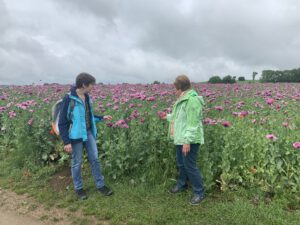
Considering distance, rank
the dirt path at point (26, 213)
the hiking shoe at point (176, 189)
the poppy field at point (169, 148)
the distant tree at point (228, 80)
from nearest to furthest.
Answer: the dirt path at point (26, 213) → the poppy field at point (169, 148) → the hiking shoe at point (176, 189) → the distant tree at point (228, 80)

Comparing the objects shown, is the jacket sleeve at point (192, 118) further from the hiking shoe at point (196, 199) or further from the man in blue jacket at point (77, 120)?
the man in blue jacket at point (77, 120)

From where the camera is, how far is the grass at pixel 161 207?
15.1ft

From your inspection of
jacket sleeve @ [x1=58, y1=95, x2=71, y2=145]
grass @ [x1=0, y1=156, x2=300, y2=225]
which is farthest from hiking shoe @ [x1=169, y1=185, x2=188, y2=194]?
jacket sleeve @ [x1=58, y1=95, x2=71, y2=145]

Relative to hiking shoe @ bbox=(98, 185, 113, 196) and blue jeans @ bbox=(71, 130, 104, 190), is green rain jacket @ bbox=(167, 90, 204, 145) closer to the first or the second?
blue jeans @ bbox=(71, 130, 104, 190)

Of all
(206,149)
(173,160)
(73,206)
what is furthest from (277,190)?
(73,206)

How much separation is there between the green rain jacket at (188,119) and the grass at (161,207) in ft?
3.14

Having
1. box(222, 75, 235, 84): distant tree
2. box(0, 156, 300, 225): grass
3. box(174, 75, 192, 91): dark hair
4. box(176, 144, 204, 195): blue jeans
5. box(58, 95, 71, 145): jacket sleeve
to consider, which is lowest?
box(0, 156, 300, 225): grass

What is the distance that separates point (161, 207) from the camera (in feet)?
16.5

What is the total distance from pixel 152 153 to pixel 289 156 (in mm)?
2133

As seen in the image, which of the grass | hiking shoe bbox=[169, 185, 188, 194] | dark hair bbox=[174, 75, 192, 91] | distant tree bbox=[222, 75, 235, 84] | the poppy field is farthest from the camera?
distant tree bbox=[222, 75, 235, 84]

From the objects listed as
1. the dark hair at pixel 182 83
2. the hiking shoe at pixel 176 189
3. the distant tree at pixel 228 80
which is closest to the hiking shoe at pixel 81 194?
the hiking shoe at pixel 176 189

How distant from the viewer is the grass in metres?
4.61

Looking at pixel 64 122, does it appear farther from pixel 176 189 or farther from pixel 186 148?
pixel 176 189

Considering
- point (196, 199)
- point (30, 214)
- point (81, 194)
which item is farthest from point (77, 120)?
point (196, 199)
